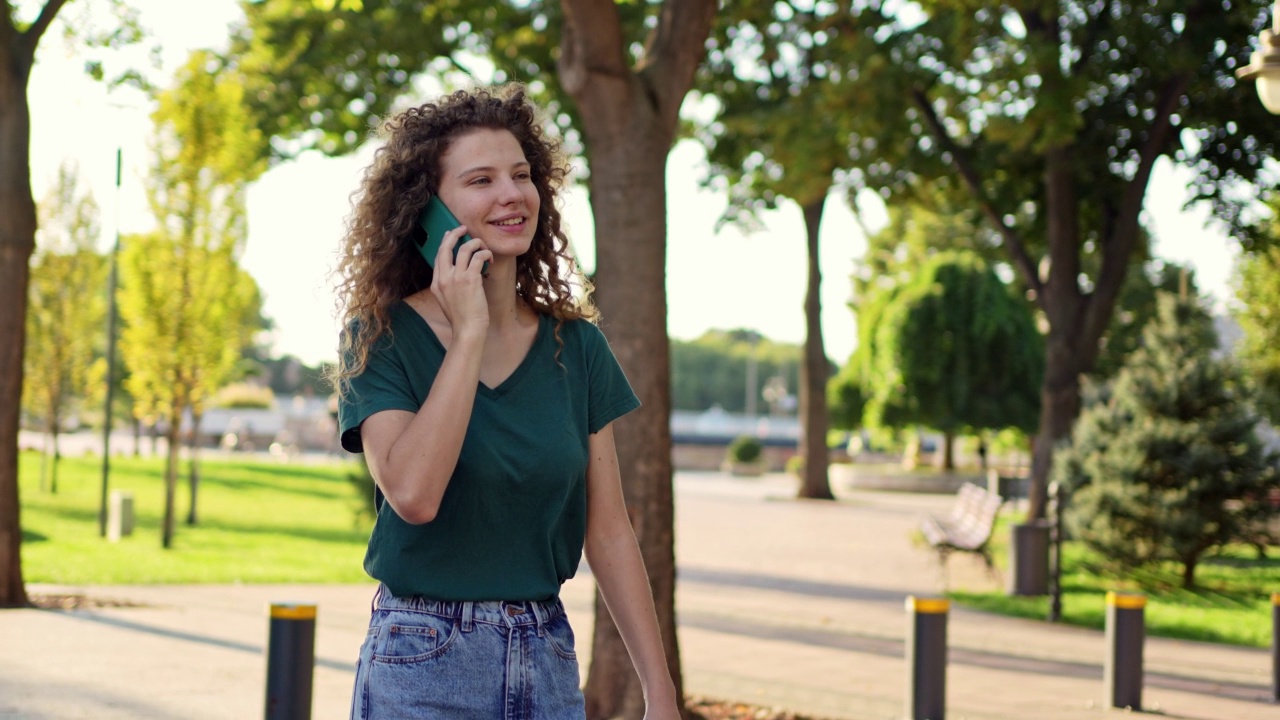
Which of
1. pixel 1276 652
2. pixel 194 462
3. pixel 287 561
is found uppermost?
pixel 194 462

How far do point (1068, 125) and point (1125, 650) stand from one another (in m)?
9.49

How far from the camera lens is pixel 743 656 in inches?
403

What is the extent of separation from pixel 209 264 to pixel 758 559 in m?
8.23

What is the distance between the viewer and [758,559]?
61.7 ft

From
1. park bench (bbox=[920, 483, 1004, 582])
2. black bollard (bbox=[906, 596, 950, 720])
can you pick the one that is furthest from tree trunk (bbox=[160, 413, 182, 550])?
black bollard (bbox=[906, 596, 950, 720])

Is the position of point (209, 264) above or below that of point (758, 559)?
above

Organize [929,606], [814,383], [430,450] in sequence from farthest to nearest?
[814,383], [929,606], [430,450]

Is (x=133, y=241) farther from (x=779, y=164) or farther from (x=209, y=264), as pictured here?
(x=779, y=164)

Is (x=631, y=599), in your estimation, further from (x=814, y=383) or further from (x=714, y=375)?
(x=714, y=375)

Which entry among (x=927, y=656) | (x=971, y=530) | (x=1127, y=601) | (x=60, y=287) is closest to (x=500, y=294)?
(x=927, y=656)

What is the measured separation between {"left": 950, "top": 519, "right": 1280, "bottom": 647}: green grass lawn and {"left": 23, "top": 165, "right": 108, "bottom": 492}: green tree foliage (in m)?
19.3

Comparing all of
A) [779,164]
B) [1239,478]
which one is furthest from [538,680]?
[779,164]

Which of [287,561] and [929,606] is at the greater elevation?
[929,606]

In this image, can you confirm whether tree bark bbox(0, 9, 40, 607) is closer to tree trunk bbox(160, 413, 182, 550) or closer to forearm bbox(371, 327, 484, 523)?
tree trunk bbox(160, 413, 182, 550)
